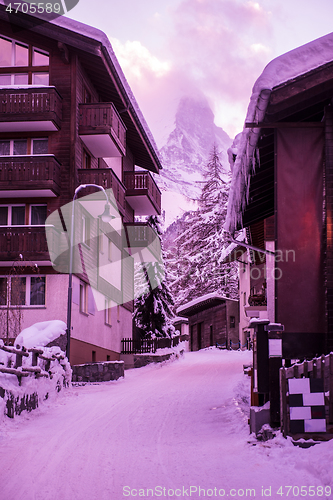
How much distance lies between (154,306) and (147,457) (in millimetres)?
33378

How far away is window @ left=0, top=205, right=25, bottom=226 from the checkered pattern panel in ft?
65.9

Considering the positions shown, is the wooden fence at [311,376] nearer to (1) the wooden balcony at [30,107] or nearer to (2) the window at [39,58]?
(1) the wooden balcony at [30,107]

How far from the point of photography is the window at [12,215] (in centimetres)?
2692

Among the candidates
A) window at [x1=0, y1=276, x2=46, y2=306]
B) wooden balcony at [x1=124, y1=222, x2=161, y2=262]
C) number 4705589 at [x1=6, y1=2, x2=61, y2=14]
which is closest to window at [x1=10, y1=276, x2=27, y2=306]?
window at [x1=0, y1=276, x2=46, y2=306]

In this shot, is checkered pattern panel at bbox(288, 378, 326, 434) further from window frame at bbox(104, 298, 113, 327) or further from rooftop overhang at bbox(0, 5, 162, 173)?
window frame at bbox(104, 298, 113, 327)

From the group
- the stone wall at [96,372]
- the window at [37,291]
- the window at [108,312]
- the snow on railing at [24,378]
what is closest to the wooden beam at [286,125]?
the snow on railing at [24,378]

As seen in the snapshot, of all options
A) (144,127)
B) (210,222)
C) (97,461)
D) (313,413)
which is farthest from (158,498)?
(210,222)

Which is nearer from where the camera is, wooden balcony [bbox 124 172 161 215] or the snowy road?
the snowy road

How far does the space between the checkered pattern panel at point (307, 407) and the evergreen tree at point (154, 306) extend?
33.3 metres

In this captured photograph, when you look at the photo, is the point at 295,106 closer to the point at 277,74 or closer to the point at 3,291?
the point at 277,74

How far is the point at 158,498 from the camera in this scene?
20.7ft

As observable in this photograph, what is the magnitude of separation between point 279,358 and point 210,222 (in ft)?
174

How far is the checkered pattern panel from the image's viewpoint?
8297 millimetres

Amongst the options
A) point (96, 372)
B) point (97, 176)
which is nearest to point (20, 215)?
point (97, 176)
